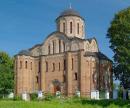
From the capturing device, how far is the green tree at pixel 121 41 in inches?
1681

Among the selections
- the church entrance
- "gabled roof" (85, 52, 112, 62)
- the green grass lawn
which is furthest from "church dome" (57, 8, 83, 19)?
the green grass lawn

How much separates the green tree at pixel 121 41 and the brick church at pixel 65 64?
4.88 metres

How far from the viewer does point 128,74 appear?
4394 cm

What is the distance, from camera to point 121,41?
44.2 m

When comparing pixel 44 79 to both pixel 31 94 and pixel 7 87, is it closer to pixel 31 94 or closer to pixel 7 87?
pixel 31 94

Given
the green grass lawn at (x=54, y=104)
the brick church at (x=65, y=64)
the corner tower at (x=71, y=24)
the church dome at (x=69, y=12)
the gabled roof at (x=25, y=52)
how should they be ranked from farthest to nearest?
the church dome at (x=69, y=12) < the corner tower at (x=71, y=24) < the gabled roof at (x=25, y=52) < the brick church at (x=65, y=64) < the green grass lawn at (x=54, y=104)

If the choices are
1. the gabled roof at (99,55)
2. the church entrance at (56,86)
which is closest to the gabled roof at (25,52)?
the church entrance at (56,86)

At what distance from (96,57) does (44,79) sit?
23.2ft

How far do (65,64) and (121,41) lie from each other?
1007 cm

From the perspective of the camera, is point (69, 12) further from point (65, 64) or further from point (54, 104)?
point (54, 104)

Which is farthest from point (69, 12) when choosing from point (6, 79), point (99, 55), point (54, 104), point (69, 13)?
point (54, 104)

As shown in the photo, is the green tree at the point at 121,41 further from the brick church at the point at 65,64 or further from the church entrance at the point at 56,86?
the church entrance at the point at 56,86

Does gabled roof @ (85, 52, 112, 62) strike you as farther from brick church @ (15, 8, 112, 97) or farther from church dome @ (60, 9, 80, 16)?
church dome @ (60, 9, 80, 16)

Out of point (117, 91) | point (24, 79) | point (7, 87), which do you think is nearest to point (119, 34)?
point (117, 91)
